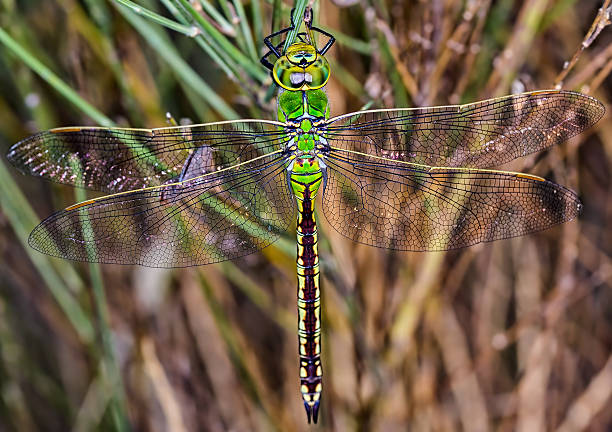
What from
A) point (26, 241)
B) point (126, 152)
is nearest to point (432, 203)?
point (126, 152)

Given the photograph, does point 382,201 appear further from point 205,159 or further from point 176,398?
point 176,398

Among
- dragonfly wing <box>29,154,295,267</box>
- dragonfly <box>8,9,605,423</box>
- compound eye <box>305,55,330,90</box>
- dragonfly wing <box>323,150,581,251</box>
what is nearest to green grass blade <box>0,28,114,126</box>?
dragonfly <box>8,9,605,423</box>

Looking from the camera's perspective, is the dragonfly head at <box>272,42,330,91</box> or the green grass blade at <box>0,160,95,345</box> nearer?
the dragonfly head at <box>272,42,330,91</box>

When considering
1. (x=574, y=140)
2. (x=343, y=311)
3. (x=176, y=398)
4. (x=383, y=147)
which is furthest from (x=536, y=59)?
(x=176, y=398)

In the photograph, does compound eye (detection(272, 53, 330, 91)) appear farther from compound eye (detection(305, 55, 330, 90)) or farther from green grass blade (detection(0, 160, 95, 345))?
green grass blade (detection(0, 160, 95, 345))

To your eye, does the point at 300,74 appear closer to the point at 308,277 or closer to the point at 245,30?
the point at 245,30

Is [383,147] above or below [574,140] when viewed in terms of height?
below
